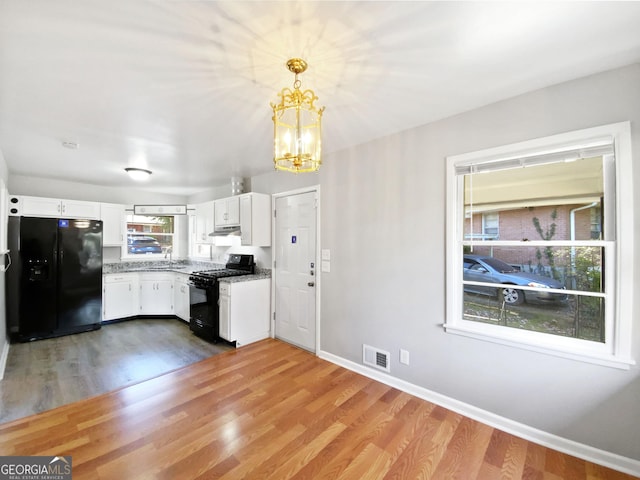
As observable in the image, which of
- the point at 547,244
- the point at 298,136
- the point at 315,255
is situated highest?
the point at 298,136

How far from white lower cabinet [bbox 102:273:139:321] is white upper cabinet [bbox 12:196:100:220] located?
111cm

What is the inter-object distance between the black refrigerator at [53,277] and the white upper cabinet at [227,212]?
1.86m

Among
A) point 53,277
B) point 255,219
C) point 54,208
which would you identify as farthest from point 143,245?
point 255,219

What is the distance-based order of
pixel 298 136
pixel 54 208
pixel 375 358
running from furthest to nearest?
1. pixel 54 208
2. pixel 375 358
3. pixel 298 136

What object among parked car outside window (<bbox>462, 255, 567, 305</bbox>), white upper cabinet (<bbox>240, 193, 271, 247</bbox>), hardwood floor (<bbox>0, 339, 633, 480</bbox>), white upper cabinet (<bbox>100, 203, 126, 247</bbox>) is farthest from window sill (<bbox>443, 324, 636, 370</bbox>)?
white upper cabinet (<bbox>100, 203, 126, 247</bbox>)

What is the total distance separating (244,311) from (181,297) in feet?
5.65

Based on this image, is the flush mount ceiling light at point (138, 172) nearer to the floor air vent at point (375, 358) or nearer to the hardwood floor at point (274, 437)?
the hardwood floor at point (274, 437)

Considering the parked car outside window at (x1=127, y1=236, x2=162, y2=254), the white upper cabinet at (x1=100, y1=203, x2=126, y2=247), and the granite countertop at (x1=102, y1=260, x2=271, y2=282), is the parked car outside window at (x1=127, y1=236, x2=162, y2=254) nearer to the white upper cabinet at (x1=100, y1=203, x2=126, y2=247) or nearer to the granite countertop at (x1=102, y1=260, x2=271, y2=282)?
the granite countertop at (x1=102, y1=260, x2=271, y2=282)

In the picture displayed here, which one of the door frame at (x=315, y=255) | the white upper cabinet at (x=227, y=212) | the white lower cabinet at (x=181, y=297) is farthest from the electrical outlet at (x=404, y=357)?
the white lower cabinet at (x=181, y=297)

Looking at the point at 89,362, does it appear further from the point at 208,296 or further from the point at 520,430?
the point at 520,430

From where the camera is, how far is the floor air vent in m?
2.70

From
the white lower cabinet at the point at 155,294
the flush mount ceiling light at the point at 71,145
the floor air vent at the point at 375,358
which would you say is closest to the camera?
the floor air vent at the point at 375,358

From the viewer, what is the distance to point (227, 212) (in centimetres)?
430

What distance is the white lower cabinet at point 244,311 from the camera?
3547 mm
